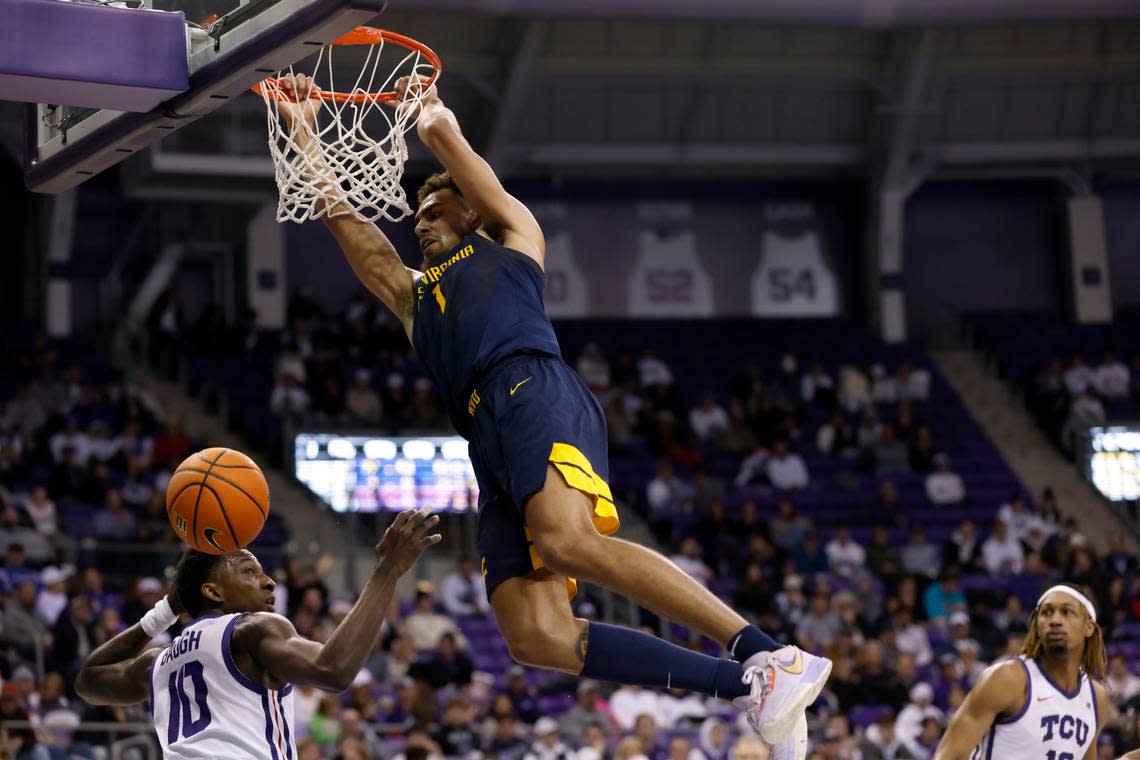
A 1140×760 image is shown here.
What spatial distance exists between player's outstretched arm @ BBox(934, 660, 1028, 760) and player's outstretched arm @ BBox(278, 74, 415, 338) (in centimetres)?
313

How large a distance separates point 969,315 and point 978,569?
824cm

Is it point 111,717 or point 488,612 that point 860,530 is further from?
point 111,717

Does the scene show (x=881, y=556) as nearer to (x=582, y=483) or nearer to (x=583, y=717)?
(x=583, y=717)

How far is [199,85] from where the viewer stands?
5812 mm

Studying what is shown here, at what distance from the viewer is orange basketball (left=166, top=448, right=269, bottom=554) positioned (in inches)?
218

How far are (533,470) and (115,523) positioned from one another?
11481 millimetres

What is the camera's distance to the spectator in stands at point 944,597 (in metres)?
17.7

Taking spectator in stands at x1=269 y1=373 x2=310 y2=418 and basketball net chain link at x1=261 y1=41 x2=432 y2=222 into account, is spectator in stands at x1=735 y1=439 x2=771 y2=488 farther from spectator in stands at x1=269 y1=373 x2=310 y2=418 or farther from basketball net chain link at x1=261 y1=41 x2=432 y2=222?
basketball net chain link at x1=261 y1=41 x2=432 y2=222

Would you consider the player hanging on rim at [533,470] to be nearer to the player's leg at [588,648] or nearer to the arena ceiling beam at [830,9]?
the player's leg at [588,648]

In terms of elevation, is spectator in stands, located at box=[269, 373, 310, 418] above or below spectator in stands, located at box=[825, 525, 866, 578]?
above

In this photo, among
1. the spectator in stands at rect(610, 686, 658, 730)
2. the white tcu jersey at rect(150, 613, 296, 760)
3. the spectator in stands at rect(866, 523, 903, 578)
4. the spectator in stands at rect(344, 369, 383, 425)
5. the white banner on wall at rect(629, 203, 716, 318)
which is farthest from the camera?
the white banner on wall at rect(629, 203, 716, 318)

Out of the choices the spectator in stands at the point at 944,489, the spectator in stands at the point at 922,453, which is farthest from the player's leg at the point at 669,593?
the spectator in stands at the point at 922,453

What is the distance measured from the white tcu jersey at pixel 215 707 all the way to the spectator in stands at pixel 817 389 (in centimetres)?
1788

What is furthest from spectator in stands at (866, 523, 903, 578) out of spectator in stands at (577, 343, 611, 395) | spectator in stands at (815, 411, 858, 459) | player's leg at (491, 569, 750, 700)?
player's leg at (491, 569, 750, 700)
